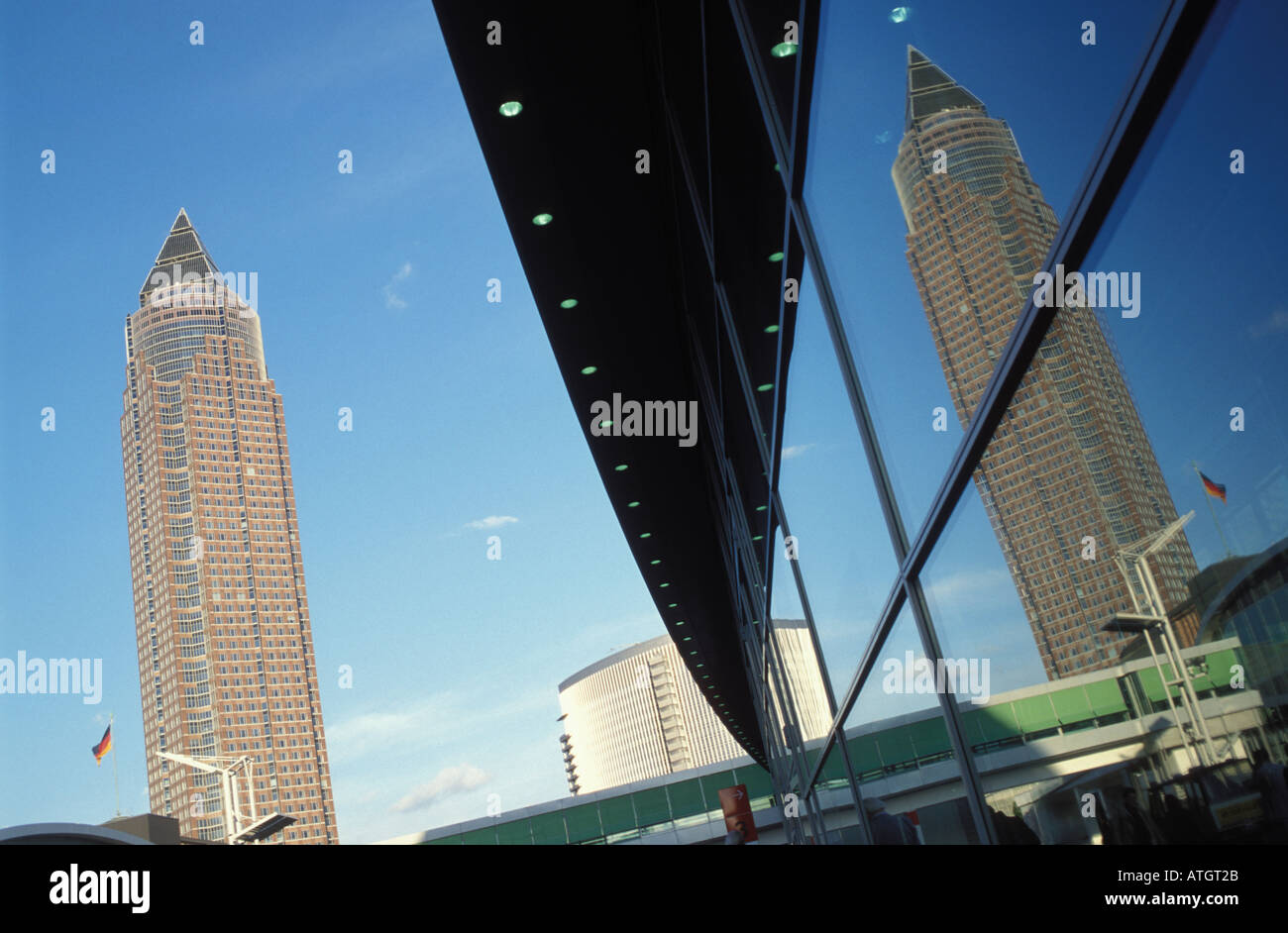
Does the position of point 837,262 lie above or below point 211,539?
below

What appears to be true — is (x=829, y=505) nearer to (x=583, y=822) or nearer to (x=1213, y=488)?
(x=1213, y=488)

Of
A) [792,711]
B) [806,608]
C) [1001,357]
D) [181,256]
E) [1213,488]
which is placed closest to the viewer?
[1213,488]

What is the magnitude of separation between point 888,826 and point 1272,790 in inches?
163

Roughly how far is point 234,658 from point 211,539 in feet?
64.3

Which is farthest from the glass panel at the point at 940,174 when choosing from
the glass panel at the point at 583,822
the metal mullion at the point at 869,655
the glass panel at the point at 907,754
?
the glass panel at the point at 583,822

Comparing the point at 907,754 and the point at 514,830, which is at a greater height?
the point at 514,830

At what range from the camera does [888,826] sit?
529 centimetres

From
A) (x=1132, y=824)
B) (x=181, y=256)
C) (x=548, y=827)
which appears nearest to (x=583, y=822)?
(x=548, y=827)

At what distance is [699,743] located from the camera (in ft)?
593

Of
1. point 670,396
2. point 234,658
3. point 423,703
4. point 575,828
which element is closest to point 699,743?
point 423,703

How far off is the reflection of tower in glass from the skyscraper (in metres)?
131

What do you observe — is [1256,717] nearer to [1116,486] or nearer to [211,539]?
[1116,486]

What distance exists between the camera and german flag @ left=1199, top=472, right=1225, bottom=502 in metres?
1.40

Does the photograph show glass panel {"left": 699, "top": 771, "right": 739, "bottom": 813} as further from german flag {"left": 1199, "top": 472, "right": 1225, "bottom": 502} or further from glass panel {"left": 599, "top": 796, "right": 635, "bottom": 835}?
german flag {"left": 1199, "top": 472, "right": 1225, "bottom": 502}
